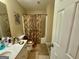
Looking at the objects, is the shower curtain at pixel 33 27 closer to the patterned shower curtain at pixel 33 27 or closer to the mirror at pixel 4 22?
the patterned shower curtain at pixel 33 27

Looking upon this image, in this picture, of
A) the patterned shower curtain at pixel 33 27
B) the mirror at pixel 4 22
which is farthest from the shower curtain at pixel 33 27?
the mirror at pixel 4 22

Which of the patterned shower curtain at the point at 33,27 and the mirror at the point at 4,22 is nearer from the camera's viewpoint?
the mirror at the point at 4,22

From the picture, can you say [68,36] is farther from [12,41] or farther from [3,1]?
[3,1]

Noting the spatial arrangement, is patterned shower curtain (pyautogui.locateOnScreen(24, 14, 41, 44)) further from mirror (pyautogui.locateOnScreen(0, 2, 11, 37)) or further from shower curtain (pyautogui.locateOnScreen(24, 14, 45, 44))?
mirror (pyautogui.locateOnScreen(0, 2, 11, 37))

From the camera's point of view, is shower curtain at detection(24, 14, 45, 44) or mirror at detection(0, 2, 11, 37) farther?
shower curtain at detection(24, 14, 45, 44)

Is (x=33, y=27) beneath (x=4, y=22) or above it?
beneath

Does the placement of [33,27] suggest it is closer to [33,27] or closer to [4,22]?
[33,27]

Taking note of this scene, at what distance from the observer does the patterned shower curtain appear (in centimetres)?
360

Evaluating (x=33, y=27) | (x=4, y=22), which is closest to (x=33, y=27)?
(x=33, y=27)

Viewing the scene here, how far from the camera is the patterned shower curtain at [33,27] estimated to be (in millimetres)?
3598

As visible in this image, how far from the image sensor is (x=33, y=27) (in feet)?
12.1

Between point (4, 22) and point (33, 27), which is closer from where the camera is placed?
point (4, 22)

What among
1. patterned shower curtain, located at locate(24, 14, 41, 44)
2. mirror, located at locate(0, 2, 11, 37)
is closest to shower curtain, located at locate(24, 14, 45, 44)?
patterned shower curtain, located at locate(24, 14, 41, 44)

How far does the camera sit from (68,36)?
0.81 m
